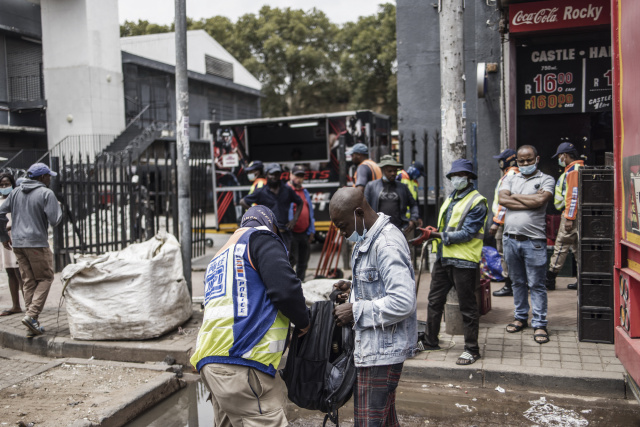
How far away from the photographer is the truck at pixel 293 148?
1113 cm

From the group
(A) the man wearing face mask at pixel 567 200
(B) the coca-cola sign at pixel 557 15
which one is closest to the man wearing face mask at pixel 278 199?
(A) the man wearing face mask at pixel 567 200

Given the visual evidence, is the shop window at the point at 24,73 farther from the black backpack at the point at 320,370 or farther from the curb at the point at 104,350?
the black backpack at the point at 320,370

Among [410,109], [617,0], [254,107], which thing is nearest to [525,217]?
[617,0]

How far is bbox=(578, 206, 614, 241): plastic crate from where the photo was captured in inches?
204

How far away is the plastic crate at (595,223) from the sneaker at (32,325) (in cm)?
569

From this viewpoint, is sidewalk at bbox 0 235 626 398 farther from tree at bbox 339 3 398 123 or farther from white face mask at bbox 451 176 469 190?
tree at bbox 339 3 398 123

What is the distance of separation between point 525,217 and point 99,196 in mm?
7022

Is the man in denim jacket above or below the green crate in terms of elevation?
above

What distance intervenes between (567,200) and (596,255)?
1842mm

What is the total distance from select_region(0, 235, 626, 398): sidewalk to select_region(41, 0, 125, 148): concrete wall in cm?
1798

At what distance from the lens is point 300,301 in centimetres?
276

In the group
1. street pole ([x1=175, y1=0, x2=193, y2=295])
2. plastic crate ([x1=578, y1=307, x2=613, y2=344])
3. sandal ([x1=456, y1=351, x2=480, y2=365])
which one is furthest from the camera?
street pole ([x1=175, y1=0, x2=193, y2=295])

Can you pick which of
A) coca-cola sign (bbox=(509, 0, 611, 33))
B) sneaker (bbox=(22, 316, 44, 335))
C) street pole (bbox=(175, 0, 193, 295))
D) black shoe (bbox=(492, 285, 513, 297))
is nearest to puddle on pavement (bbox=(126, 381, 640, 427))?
sneaker (bbox=(22, 316, 44, 335))

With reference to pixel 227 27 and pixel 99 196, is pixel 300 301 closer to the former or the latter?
pixel 99 196
